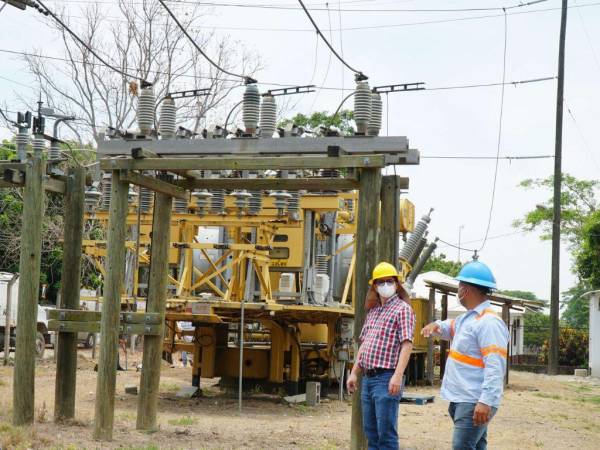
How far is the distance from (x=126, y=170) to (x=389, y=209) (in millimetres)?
2901

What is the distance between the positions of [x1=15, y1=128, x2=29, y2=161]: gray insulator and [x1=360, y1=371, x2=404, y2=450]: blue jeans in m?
5.40

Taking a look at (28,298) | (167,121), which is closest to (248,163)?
(167,121)

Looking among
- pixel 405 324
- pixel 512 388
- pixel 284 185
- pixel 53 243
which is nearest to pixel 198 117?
pixel 53 243

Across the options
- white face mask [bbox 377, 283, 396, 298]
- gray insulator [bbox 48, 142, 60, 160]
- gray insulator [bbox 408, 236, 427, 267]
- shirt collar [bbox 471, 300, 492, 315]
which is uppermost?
gray insulator [bbox 48, 142, 60, 160]

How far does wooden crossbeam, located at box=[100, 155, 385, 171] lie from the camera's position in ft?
32.8

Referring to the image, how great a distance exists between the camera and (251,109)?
1092 cm

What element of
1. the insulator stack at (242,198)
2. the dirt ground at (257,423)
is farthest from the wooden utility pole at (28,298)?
the insulator stack at (242,198)

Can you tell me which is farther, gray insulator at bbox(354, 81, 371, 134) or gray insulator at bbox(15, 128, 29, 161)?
gray insulator at bbox(15, 128, 29, 161)

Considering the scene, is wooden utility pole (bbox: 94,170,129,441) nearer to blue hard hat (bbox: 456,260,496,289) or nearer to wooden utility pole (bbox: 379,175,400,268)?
wooden utility pole (bbox: 379,175,400,268)

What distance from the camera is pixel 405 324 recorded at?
8445mm

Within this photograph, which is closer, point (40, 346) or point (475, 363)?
point (475, 363)

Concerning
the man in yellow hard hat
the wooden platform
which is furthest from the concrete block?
Answer: the man in yellow hard hat

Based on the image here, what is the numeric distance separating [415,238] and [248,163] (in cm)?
1189

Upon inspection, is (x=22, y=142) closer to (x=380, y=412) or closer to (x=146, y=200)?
(x=146, y=200)
